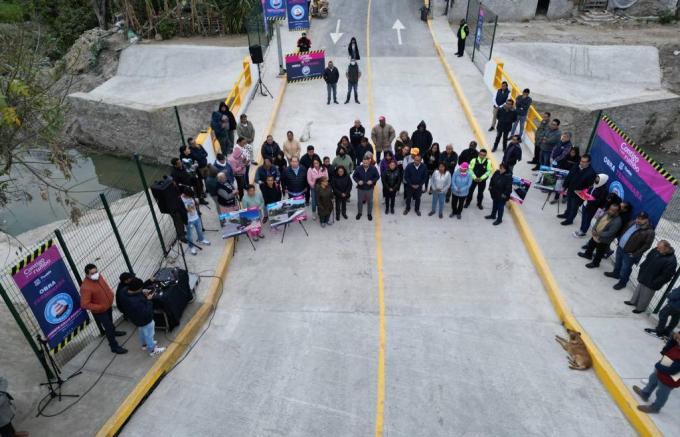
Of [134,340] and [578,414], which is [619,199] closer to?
[578,414]

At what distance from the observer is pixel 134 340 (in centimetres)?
803

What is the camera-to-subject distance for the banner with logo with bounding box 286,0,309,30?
1856 centimetres

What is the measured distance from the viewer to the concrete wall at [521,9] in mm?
28198

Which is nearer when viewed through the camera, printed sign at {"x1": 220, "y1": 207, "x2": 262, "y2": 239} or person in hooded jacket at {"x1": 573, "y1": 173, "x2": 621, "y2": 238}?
person in hooded jacket at {"x1": 573, "y1": 173, "x2": 621, "y2": 238}

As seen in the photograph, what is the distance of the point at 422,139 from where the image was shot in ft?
39.9

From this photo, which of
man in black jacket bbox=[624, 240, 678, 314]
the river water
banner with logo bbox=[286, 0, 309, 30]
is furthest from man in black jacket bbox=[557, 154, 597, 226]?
the river water

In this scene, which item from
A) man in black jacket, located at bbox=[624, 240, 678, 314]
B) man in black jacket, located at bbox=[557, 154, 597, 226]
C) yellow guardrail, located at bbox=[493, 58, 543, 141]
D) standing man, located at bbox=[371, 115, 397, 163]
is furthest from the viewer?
yellow guardrail, located at bbox=[493, 58, 543, 141]

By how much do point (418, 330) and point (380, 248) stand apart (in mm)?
2534

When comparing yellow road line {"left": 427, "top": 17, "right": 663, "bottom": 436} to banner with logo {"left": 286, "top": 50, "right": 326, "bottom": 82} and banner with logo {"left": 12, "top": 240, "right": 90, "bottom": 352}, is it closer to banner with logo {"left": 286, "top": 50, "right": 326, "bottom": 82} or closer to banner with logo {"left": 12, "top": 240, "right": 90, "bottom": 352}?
banner with logo {"left": 12, "top": 240, "right": 90, "bottom": 352}

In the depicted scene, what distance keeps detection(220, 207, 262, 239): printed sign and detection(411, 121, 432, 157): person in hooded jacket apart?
446 centimetres

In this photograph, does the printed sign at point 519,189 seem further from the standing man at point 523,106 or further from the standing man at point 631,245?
the standing man at point 523,106

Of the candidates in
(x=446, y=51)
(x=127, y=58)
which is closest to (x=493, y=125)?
(x=446, y=51)

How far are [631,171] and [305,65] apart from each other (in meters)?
13.6

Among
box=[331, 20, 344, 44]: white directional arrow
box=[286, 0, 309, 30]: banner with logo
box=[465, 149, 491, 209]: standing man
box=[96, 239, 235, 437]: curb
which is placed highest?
box=[286, 0, 309, 30]: banner with logo
